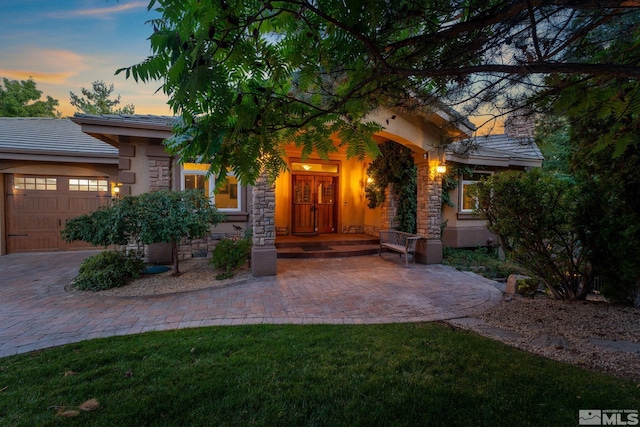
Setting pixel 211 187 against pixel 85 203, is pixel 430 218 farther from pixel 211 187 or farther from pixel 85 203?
pixel 85 203

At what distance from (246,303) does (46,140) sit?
10.8 m

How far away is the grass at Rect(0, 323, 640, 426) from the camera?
2.10 m

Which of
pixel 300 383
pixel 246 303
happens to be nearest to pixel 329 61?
pixel 300 383

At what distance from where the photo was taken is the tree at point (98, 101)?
74.9 ft

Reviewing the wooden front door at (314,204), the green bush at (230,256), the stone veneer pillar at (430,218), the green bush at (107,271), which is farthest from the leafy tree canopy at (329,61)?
the wooden front door at (314,204)

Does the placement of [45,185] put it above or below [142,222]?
above

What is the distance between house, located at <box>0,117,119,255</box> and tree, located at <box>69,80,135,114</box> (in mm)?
15578

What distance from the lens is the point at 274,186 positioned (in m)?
6.70

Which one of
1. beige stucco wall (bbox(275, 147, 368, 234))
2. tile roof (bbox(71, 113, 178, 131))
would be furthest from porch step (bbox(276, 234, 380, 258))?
A: tile roof (bbox(71, 113, 178, 131))

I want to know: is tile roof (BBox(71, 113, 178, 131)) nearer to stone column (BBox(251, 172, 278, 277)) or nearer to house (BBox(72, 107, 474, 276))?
house (BBox(72, 107, 474, 276))

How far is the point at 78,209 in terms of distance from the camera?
9.79 metres

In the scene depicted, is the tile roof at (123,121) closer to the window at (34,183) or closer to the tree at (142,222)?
the tree at (142,222)

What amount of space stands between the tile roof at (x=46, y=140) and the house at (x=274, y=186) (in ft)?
8.64

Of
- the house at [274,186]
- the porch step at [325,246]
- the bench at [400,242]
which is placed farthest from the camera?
the porch step at [325,246]
